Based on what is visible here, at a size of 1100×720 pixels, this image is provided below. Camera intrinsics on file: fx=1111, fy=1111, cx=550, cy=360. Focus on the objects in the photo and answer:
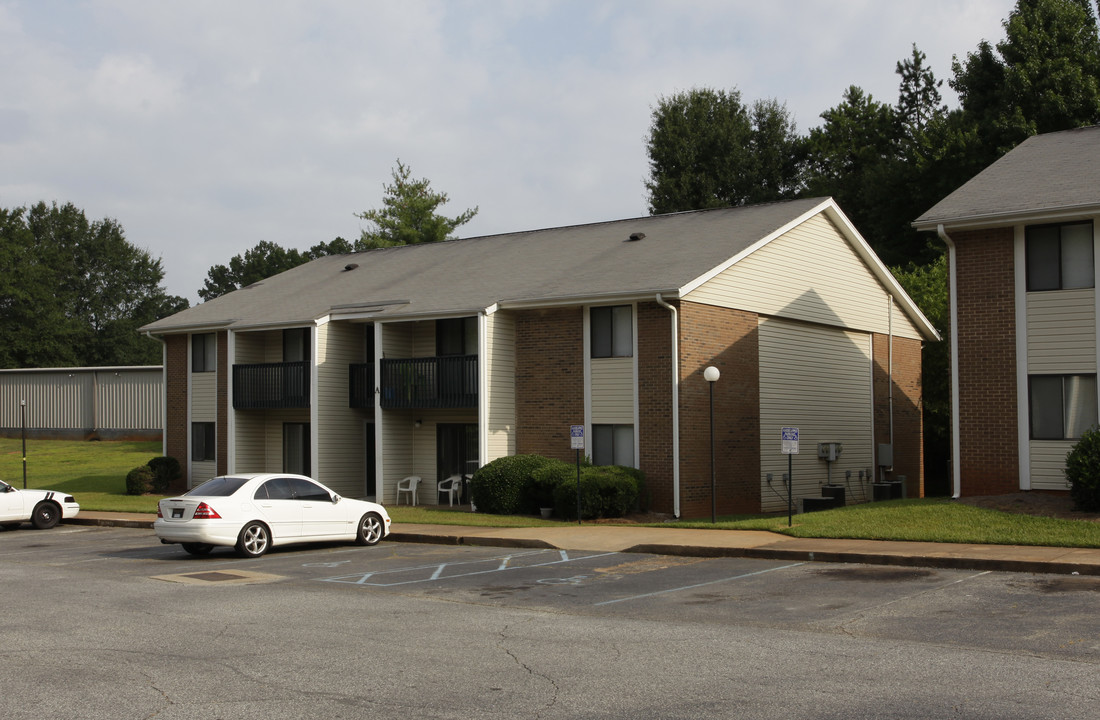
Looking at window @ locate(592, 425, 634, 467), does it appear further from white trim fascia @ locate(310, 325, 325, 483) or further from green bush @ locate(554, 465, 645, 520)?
white trim fascia @ locate(310, 325, 325, 483)

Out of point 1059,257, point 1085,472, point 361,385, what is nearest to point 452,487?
point 361,385

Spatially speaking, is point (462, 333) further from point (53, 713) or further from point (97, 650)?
point (53, 713)

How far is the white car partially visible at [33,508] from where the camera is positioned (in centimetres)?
2416

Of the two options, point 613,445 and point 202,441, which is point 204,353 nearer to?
point 202,441

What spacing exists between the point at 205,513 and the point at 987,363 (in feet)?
47.3

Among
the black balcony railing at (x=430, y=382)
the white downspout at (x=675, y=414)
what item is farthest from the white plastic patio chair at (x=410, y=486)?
the white downspout at (x=675, y=414)

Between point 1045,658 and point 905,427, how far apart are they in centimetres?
2464

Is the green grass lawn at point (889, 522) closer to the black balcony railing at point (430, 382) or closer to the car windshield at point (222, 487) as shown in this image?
the black balcony railing at point (430, 382)

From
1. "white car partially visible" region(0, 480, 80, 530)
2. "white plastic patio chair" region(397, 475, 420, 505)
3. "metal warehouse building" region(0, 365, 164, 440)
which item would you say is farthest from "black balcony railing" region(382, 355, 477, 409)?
"metal warehouse building" region(0, 365, 164, 440)

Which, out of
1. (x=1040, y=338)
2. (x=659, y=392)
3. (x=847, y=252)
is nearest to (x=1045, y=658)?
(x=1040, y=338)

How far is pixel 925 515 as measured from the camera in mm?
19406

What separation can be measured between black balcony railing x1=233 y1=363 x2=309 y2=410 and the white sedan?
10.4 m

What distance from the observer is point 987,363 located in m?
21.1

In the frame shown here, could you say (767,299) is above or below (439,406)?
above
